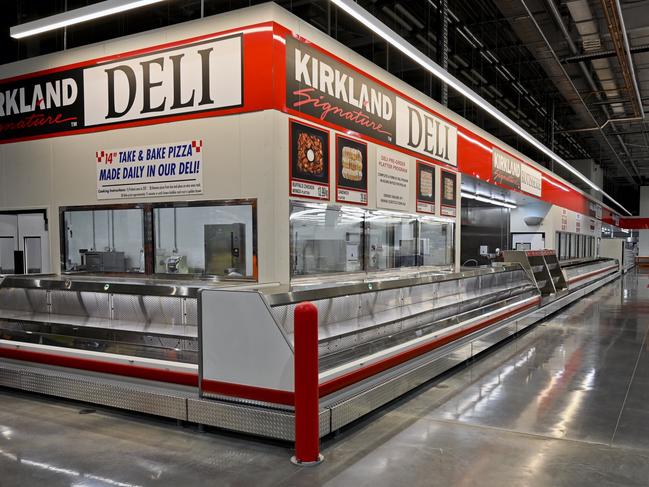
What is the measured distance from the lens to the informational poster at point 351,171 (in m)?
5.85

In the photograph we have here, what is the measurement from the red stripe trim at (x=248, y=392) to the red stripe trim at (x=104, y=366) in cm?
25

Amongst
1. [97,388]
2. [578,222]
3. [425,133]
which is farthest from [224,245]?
[578,222]

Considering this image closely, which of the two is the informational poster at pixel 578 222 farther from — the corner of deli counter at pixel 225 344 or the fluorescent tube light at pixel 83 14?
the fluorescent tube light at pixel 83 14

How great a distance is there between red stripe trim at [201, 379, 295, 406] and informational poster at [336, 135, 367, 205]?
110 inches

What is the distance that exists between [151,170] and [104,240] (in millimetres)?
2711

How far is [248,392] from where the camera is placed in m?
3.48

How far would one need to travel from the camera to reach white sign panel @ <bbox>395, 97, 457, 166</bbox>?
720cm

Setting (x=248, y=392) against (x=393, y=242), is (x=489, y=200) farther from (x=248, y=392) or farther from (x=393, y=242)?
(x=248, y=392)

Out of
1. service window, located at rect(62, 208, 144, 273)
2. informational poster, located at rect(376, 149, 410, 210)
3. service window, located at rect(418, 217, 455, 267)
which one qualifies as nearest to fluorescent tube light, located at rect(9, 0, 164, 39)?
service window, located at rect(62, 208, 144, 273)

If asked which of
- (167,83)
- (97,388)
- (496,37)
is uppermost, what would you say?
(496,37)

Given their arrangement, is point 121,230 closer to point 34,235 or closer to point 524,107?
point 34,235

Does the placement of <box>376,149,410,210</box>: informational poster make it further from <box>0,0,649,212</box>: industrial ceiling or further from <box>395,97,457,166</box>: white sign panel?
<box>0,0,649,212</box>: industrial ceiling

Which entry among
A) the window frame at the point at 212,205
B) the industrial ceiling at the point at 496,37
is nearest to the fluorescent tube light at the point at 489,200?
the industrial ceiling at the point at 496,37

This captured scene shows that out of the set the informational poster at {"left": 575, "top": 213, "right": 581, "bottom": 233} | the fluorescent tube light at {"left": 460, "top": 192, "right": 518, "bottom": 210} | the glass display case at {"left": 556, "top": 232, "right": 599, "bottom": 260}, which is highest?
the fluorescent tube light at {"left": 460, "top": 192, "right": 518, "bottom": 210}
